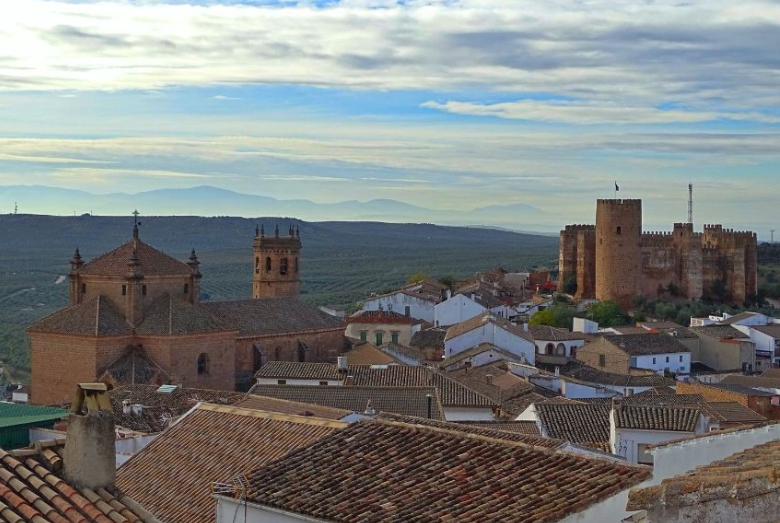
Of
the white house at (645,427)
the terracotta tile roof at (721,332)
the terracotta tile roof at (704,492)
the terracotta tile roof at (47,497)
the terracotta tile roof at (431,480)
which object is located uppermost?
the terracotta tile roof at (704,492)

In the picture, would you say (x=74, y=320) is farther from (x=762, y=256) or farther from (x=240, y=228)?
(x=240, y=228)

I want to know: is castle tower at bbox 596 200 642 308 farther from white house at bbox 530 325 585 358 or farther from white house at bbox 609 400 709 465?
white house at bbox 609 400 709 465

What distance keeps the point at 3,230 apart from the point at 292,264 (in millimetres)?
96211

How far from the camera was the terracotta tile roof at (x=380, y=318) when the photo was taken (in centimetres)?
5362

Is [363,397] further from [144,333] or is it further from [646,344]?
[646,344]

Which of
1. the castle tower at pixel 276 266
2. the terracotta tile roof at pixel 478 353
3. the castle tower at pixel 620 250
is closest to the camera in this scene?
the terracotta tile roof at pixel 478 353

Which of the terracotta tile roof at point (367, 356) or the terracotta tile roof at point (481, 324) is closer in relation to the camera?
the terracotta tile roof at point (367, 356)

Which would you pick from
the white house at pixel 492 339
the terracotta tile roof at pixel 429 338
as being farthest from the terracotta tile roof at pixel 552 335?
the white house at pixel 492 339

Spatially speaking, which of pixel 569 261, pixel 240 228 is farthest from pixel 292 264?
pixel 240 228

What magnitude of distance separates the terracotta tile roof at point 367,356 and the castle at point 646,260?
31.3 meters

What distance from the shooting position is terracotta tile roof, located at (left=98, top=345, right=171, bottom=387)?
111 feet

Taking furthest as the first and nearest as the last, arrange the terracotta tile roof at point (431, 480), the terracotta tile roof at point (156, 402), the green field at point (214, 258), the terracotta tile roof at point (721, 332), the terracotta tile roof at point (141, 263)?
the green field at point (214, 258) < the terracotta tile roof at point (721, 332) < the terracotta tile roof at point (141, 263) < the terracotta tile roof at point (156, 402) < the terracotta tile roof at point (431, 480)

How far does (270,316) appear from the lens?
Result: 43.5m

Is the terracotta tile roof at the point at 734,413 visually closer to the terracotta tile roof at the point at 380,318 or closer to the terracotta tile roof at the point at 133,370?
the terracotta tile roof at the point at 133,370
